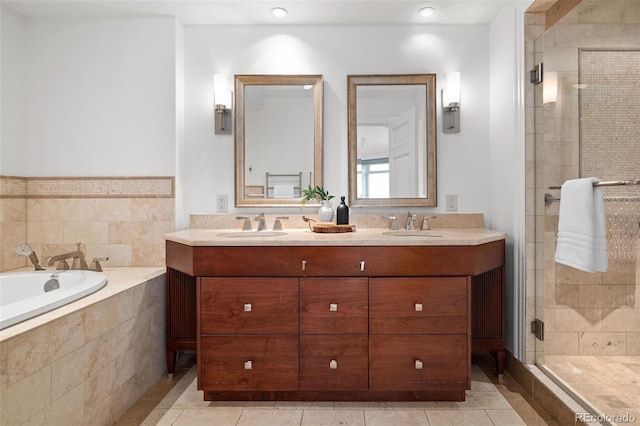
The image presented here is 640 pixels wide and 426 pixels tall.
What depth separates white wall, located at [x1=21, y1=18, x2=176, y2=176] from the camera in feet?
7.85

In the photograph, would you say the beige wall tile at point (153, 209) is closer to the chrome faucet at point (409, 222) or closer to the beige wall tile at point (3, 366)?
the beige wall tile at point (3, 366)

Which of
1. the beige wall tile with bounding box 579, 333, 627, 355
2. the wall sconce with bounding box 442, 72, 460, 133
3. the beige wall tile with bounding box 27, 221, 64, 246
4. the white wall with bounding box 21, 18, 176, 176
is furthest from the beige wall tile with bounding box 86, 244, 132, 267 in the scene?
the beige wall tile with bounding box 579, 333, 627, 355

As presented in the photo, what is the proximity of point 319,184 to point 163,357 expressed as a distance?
56.1 inches

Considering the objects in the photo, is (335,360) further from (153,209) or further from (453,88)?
(453,88)

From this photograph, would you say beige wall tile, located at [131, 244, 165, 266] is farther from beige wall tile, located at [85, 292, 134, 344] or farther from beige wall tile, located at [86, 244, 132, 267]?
beige wall tile, located at [85, 292, 134, 344]

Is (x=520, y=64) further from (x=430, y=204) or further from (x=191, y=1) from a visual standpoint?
(x=191, y=1)

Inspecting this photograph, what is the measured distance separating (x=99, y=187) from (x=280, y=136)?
1.21 m

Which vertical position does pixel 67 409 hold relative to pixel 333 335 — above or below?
below

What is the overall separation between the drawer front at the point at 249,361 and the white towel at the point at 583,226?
1.38 meters

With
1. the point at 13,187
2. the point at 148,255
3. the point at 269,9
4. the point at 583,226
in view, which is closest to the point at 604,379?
the point at 583,226

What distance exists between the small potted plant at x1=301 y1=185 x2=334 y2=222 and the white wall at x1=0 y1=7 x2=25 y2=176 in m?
1.82

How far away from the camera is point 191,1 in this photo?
7.32 feet

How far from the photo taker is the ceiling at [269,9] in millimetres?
2244

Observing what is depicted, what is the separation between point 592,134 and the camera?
2.02 metres
